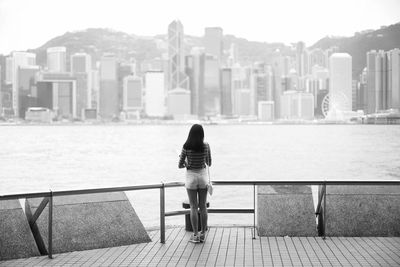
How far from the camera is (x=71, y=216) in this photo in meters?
8.06

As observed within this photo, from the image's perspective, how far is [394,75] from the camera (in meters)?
94.2

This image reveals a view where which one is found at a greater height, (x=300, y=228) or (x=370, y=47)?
(x=370, y=47)

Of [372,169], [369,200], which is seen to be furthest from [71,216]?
[372,169]

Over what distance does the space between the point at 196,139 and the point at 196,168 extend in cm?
41

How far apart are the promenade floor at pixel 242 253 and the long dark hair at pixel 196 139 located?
1.28 metres

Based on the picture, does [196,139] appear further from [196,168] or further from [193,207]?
[193,207]

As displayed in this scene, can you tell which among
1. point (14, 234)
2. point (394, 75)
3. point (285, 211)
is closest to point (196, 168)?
point (285, 211)

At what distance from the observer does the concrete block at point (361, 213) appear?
345 inches

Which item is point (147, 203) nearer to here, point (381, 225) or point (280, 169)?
point (381, 225)

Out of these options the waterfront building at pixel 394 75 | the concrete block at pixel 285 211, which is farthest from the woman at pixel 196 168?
the waterfront building at pixel 394 75

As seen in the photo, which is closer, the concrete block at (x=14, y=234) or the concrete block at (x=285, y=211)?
the concrete block at (x=14, y=234)

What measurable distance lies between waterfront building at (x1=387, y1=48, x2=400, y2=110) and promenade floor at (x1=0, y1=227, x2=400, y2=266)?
279 feet

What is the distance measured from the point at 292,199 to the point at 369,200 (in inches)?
43.1

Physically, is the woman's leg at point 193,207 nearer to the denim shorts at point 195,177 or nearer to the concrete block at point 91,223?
the denim shorts at point 195,177
